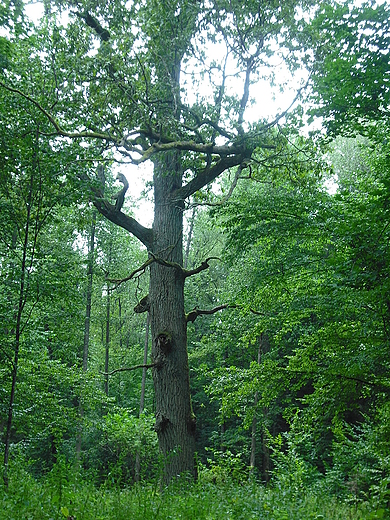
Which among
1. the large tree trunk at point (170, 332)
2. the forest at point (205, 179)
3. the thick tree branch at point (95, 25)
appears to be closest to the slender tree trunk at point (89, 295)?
the forest at point (205, 179)

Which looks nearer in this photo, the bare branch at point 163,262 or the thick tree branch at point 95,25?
the bare branch at point 163,262

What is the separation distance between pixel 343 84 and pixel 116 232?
17.1 meters

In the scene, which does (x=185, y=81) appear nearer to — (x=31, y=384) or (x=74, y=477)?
(x=74, y=477)

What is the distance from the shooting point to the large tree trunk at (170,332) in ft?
22.8

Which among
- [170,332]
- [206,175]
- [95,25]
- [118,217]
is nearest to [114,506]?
[170,332]

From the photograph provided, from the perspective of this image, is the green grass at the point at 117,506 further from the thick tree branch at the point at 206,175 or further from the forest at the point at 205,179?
the thick tree branch at the point at 206,175

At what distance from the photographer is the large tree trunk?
22.8 feet

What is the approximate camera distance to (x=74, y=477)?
14.5 ft

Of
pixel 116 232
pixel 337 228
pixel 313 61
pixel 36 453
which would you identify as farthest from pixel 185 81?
pixel 36 453

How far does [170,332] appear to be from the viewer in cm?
743

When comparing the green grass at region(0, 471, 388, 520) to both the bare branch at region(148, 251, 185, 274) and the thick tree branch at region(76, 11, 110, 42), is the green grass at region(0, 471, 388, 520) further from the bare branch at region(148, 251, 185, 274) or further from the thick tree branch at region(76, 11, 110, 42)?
the thick tree branch at region(76, 11, 110, 42)

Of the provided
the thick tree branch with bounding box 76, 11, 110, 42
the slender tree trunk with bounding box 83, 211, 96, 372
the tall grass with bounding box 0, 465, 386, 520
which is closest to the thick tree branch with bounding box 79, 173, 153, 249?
the thick tree branch with bounding box 76, 11, 110, 42

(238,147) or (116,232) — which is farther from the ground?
(116,232)

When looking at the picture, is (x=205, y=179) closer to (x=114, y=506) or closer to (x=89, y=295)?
(x=114, y=506)
